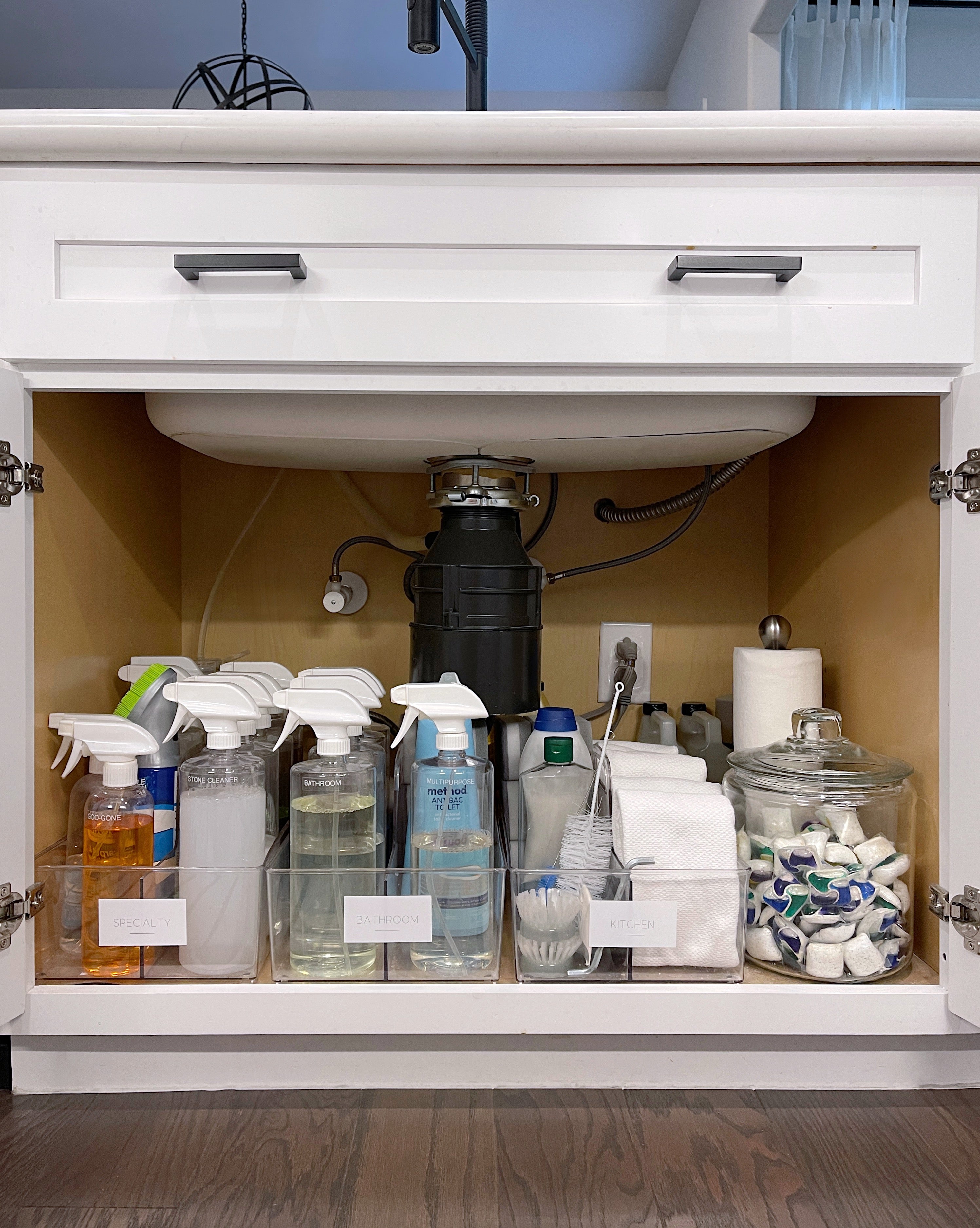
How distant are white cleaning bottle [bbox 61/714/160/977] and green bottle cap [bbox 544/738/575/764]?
0.37 metres

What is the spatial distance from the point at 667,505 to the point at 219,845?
2.48 ft

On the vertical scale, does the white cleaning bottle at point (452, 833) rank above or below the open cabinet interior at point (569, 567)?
below

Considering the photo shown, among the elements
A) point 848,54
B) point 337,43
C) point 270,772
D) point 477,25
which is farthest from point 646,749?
point 337,43

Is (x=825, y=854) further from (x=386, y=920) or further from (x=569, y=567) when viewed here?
(x=569, y=567)

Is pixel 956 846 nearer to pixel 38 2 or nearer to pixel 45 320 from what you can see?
pixel 45 320

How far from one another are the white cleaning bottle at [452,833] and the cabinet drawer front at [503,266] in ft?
1.01

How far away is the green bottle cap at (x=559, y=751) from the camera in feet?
2.75

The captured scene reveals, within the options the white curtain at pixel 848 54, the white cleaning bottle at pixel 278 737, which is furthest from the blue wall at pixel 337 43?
the white cleaning bottle at pixel 278 737

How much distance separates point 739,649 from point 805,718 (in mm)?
172

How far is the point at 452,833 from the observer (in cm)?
77

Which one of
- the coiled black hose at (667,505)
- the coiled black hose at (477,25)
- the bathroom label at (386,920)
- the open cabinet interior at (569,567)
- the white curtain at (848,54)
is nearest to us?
the bathroom label at (386,920)

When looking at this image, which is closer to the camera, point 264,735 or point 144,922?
point 144,922

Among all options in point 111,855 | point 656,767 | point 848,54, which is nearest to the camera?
point 111,855

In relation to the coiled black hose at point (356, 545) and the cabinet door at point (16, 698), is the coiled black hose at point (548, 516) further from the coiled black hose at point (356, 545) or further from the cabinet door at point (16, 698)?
the cabinet door at point (16, 698)
